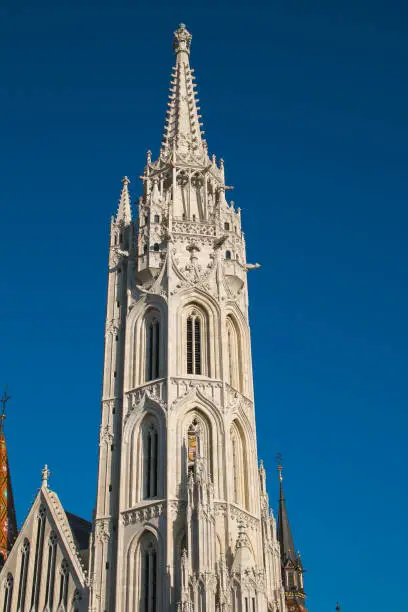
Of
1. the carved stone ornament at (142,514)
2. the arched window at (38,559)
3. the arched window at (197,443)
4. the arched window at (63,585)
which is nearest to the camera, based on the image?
the carved stone ornament at (142,514)

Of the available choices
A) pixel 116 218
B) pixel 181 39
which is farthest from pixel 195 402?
pixel 181 39

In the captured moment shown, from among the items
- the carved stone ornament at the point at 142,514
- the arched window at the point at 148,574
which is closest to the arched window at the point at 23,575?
the carved stone ornament at the point at 142,514

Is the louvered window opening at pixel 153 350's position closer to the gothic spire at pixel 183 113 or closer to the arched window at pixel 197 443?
the arched window at pixel 197 443

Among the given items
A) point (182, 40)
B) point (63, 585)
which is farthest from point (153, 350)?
point (182, 40)

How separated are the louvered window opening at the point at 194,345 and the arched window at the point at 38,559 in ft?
32.2

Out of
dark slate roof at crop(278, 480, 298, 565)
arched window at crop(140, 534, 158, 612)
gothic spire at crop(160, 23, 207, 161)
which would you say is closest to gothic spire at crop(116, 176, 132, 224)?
gothic spire at crop(160, 23, 207, 161)

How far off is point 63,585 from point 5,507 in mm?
12396

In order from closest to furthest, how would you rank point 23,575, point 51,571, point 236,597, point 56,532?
point 236,597, point 51,571, point 56,532, point 23,575

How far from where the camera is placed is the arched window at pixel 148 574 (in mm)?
39219

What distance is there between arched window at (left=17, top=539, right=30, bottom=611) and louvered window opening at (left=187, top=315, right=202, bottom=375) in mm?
11258

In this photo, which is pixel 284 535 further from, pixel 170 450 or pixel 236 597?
pixel 236 597

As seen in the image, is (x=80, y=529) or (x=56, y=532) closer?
(x=56, y=532)

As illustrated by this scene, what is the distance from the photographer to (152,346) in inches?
1831

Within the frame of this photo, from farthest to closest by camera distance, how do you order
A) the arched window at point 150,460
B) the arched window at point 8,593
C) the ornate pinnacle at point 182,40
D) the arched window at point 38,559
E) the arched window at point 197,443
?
1. the ornate pinnacle at point 182,40
2. the arched window at point 8,593
3. the arched window at point 38,559
4. the arched window at point 150,460
5. the arched window at point 197,443
